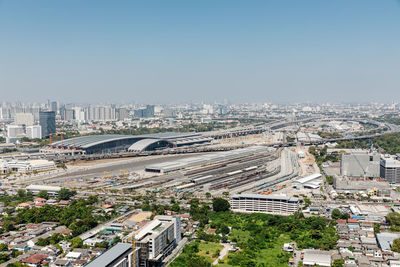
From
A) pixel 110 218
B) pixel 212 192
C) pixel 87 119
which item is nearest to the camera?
pixel 110 218

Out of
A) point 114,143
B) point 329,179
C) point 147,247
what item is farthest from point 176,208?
point 114,143

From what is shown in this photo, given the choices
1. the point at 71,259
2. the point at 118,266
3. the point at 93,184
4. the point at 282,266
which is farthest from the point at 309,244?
the point at 93,184

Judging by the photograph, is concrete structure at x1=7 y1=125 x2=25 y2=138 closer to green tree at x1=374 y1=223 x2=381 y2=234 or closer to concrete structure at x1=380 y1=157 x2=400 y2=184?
concrete structure at x1=380 y1=157 x2=400 y2=184

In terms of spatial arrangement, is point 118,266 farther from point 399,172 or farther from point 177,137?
point 177,137

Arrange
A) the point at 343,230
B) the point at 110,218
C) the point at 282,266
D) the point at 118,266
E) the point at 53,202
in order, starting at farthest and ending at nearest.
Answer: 1. the point at 53,202
2. the point at 110,218
3. the point at 343,230
4. the point at 282,266
5. the point at 118,266

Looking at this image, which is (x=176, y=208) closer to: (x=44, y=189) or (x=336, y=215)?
(x=336, y=215)

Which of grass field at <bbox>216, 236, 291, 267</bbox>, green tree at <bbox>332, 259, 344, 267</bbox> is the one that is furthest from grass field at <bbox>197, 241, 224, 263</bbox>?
green tree at <bbox>332, 259, 344, 267</bbox>

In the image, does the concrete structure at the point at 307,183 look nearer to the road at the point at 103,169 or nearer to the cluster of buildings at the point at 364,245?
the cluster of buildings at the point at 364,245
